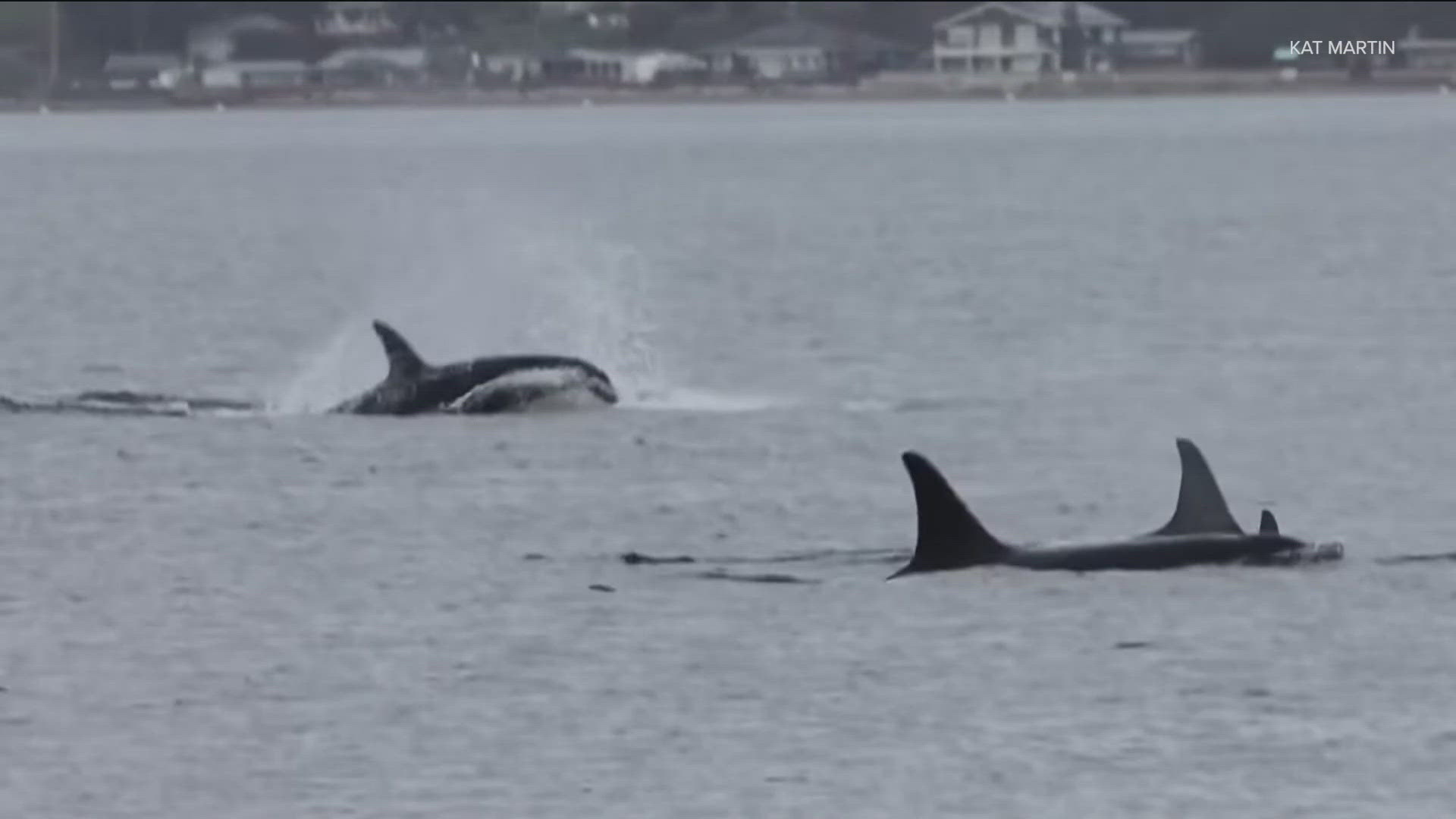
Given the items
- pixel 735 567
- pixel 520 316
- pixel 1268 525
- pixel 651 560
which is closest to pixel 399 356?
pixel 651 560

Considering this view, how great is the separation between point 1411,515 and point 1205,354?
676 inches

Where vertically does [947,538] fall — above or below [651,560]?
above

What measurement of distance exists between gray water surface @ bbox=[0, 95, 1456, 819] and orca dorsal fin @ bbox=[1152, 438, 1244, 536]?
1.68ft

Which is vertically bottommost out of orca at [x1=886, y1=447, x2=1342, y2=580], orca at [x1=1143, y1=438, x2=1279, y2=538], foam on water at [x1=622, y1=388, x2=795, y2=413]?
foam on water at [x1=622, y1=388, x2=795, y2=413]

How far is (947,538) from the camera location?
992 inches

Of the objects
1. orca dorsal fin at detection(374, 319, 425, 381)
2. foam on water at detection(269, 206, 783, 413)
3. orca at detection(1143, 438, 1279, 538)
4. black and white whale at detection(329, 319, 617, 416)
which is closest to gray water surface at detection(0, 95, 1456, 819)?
foam on water at detection(269, 206, 783, 413)

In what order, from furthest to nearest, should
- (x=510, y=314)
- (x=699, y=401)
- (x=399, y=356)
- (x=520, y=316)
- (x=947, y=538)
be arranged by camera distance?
(x=510, y=314), (x=520, y=316), (x=699, y=401), (x=399, y=356), (x=947, y=538)

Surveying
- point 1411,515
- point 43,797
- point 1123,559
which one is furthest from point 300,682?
point 1411,515

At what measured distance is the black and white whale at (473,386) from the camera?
3803cm

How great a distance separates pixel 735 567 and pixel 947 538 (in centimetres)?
203

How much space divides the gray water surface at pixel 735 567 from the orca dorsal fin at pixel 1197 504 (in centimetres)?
51

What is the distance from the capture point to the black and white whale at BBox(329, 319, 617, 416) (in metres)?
38.0

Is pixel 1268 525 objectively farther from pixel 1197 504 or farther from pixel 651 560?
pixel 651 560

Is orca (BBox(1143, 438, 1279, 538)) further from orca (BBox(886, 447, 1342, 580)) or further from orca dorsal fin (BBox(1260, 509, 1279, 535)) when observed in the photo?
orca dorsal fin (BBox(1260, 509, 1279, 535))
